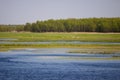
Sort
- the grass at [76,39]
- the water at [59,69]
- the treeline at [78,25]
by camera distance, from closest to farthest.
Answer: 1. the water at [59,69]
2. the grass at [76,39]
3. the treeline at [78,25]

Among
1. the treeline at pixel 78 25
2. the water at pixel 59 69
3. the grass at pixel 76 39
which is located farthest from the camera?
the treeline at pixel 78 25

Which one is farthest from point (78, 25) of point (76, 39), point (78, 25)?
point (76, 39)

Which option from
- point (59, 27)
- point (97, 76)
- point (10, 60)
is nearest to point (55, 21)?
point (59, 27)

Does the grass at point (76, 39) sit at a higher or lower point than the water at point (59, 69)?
lower

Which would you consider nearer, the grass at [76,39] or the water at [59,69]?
the water at [59,69]

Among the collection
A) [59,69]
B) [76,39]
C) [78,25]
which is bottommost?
[76,39]

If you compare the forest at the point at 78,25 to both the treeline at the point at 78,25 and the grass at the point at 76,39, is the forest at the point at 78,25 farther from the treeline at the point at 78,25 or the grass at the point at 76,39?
the grass at the point at 76,39

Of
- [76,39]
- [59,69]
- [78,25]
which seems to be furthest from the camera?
[78,25]

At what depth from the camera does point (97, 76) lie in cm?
2442

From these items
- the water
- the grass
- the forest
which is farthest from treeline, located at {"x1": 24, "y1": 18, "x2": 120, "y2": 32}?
the water

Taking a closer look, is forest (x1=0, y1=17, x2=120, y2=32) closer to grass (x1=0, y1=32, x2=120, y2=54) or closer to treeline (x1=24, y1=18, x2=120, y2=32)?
treeline (x1=24, y1=18, x2=120, y2=32)

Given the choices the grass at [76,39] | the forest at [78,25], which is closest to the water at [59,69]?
the grass at [76,39]

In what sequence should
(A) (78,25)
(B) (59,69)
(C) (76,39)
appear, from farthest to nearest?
(A) (78,25) → (C) (76,39) → (B) (59,69)

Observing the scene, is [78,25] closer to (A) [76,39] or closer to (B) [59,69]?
(A) [76,39]
